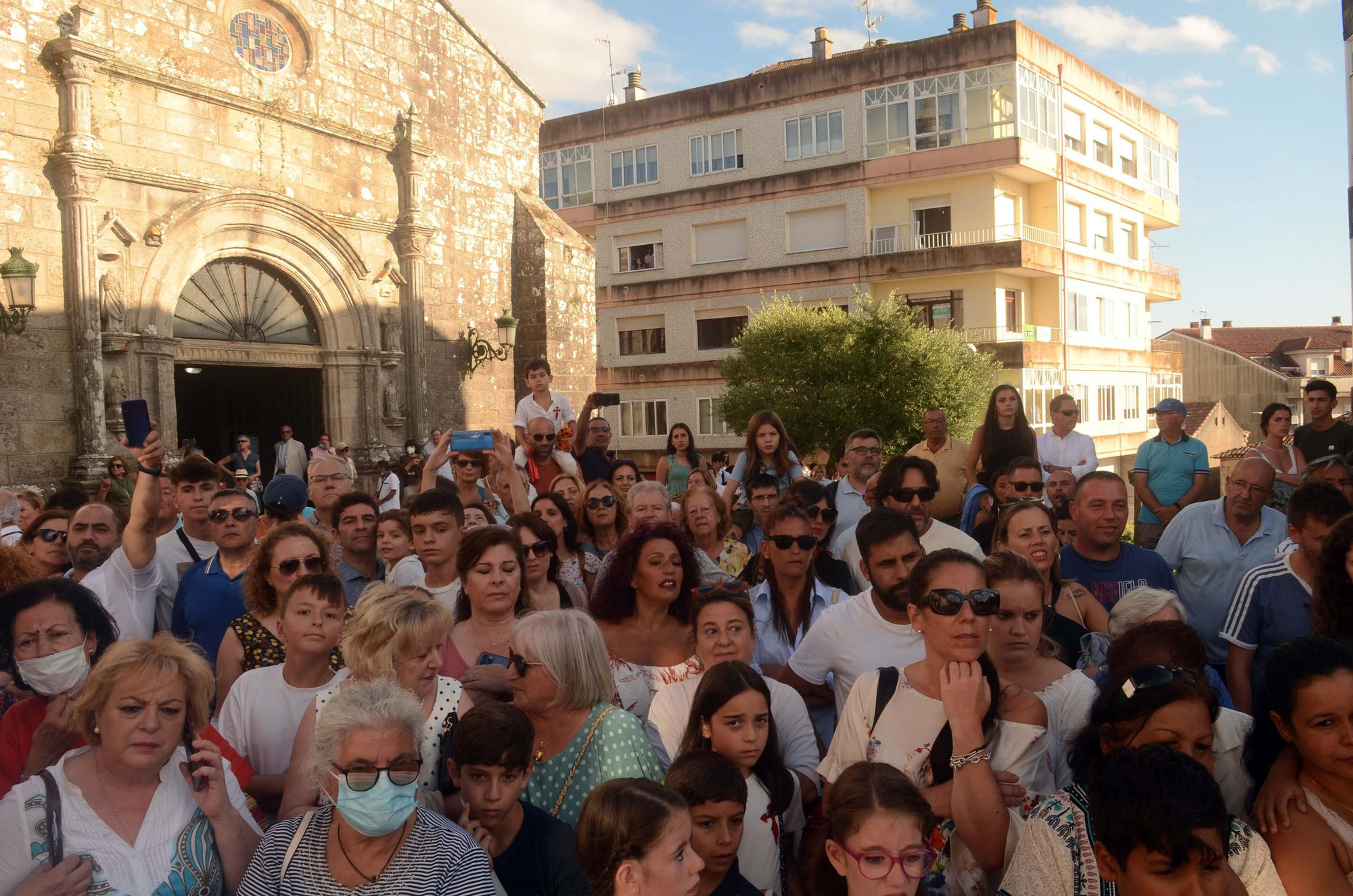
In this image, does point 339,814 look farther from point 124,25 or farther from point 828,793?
point 124,25

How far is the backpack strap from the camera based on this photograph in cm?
306

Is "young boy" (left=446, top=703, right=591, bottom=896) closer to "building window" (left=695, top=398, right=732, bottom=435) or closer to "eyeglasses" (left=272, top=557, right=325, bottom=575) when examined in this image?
"eyeglasses" (left=272, top=557, right=325, bottom=575)

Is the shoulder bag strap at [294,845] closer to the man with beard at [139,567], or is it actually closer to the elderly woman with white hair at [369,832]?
the elderly woman with white hair at [369,832]

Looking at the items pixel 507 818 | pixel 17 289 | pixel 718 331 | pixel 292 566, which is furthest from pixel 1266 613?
Result: pixel 718 331

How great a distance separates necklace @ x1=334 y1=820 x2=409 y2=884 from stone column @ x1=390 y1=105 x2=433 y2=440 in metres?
11.5

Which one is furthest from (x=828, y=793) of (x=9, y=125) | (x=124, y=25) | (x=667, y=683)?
(x=124, y=25)

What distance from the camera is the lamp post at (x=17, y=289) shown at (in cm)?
931

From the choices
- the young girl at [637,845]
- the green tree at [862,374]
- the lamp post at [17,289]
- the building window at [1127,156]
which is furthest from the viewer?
the building window at [1127,156]

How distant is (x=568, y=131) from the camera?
3216 centimetres

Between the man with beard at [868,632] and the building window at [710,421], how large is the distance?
2532 cm

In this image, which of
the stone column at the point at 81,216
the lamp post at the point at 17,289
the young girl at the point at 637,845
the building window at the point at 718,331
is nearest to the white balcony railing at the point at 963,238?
the building window at the point at 718,331

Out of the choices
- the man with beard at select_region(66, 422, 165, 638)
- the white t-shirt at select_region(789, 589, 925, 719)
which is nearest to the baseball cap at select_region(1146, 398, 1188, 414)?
the white t-shirt at select_region(789, 589, 925, 719)

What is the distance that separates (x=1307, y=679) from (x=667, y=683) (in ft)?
7.16

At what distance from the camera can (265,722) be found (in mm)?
3438
